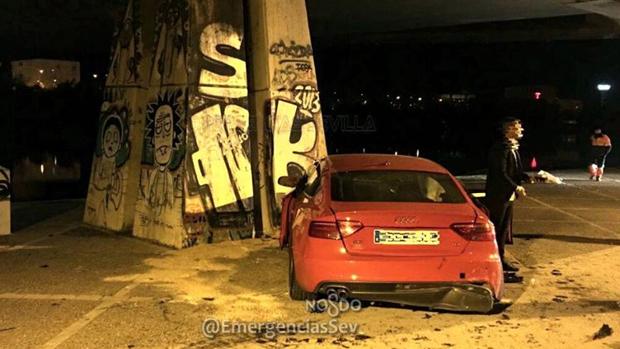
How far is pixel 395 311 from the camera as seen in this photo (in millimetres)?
6328

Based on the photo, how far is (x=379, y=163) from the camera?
6.86 metres

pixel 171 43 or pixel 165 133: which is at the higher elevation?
pixel 171 43

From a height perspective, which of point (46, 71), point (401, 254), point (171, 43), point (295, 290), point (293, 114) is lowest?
point (295, 290)

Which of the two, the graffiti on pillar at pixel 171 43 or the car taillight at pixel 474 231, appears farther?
the graffiti on pillar at pixel 171 43

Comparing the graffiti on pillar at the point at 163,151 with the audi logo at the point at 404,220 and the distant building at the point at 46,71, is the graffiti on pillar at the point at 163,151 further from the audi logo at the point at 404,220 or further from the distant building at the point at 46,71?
the distant building at the point at 46,71

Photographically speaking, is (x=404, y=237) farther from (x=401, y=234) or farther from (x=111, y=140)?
(x=111, y=140)

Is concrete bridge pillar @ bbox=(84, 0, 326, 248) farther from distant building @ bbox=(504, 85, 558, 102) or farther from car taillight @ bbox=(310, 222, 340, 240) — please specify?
distant building @ bbox=(504, 85, 558, 102)

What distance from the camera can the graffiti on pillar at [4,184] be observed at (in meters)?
10.2

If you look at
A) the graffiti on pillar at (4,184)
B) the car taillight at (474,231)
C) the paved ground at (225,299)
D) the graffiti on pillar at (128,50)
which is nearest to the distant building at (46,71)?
the graffiti on pillar at (128,50)

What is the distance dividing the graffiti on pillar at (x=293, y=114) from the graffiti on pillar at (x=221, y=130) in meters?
0.60

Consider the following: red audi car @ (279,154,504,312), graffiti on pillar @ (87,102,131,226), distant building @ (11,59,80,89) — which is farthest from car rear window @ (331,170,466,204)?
distant building @ (11,59,80,89)

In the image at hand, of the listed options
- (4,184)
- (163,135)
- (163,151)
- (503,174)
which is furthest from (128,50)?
(503,174)

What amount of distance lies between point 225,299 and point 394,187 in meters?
2.06

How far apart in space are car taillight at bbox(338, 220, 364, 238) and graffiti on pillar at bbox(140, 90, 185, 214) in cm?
397
